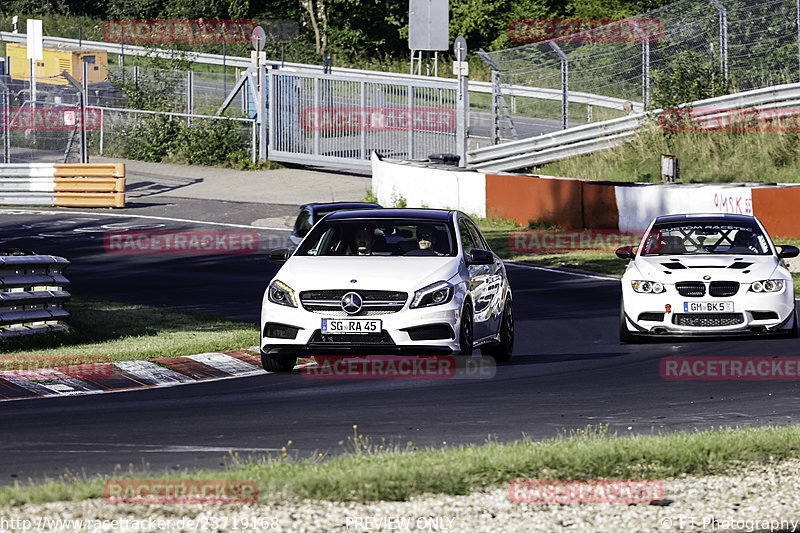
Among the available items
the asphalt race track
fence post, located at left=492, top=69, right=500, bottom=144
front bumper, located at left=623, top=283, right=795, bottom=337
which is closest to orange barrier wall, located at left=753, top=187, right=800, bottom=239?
the asphalt race track

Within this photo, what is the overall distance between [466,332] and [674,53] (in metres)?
22.8

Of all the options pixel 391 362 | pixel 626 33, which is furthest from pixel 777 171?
pixel 391 362

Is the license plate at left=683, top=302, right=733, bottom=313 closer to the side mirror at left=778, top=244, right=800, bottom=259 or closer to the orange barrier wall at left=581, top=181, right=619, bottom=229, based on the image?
the side mirror at left=778, top=244, right=800, bottom=259

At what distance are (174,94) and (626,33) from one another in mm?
16537

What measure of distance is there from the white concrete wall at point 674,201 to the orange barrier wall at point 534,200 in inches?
43.6

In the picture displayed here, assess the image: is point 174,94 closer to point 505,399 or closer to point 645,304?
point 645,304

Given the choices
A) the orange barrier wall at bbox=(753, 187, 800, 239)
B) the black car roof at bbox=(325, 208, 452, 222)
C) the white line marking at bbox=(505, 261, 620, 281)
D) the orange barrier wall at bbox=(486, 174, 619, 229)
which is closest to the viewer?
the black car roof at bbox=(325, 208, 452, 222)

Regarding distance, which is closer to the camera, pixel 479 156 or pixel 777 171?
pixel 777 171

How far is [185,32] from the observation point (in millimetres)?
65938

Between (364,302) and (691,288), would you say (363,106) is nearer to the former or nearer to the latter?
(691,288)

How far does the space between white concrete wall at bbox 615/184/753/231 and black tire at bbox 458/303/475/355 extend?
1378cm

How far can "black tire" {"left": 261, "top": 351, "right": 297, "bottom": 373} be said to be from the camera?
42.5 feet

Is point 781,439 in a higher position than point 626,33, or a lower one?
lower

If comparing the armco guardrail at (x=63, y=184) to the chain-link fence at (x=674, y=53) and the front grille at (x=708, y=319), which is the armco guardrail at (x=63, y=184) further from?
the front grille at (x=708, y=319)
